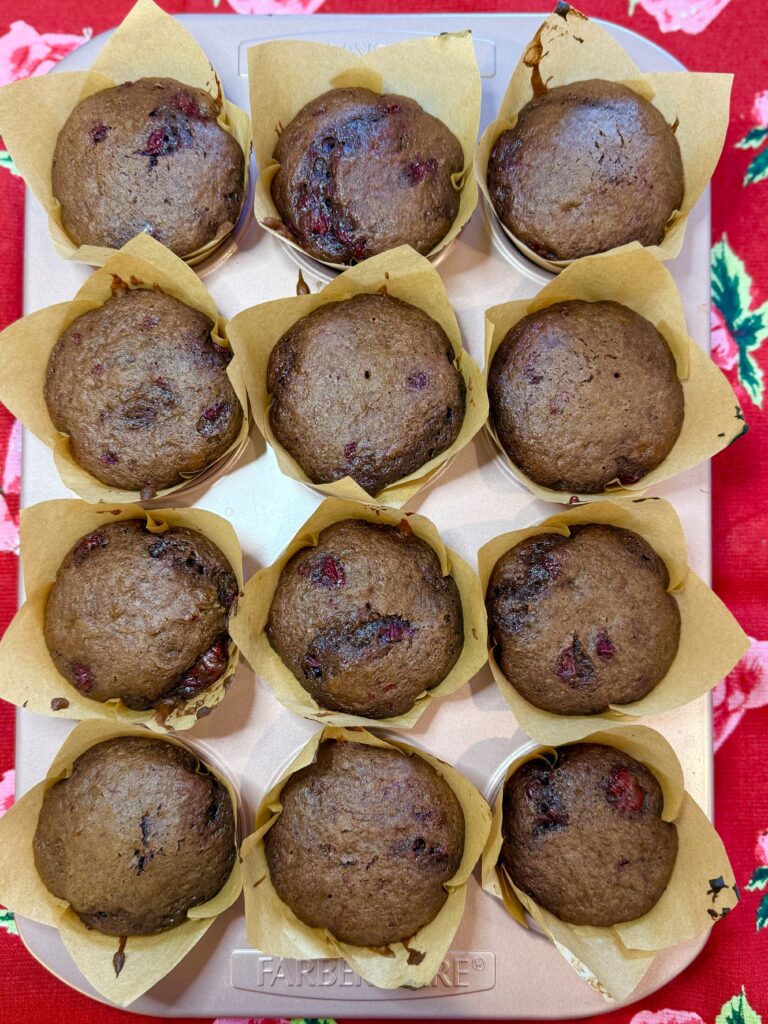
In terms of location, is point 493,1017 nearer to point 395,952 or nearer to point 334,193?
point 395,952

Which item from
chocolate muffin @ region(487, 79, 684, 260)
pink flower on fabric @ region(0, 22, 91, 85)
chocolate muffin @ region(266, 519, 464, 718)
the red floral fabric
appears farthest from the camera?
pink flower on fabric @ region(0, 22, 91, 85)

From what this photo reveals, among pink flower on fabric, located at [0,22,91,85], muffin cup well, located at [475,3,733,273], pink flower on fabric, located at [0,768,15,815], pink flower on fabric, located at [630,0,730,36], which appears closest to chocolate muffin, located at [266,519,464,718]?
muffin cup well, located at [475,3,733,273]

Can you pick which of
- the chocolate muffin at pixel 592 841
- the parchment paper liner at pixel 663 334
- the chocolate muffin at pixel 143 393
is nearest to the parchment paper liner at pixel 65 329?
the chocolate muffin at pixel 143 393

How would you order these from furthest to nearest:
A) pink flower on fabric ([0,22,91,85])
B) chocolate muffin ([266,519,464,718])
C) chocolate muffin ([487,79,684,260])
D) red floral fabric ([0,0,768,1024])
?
pink flower on fabric ([0,22,91,85]) < red floral fabric ([0,0,768,1024]) < chocolate muffin ([487,79,684,260]) < chocolate muffin ([266,519,464,718])

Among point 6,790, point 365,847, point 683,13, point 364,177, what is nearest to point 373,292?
point 364,177

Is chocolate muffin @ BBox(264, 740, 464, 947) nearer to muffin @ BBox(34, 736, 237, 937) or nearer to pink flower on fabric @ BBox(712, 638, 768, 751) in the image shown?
muffin @ BBox(34, 736, 237, 937)

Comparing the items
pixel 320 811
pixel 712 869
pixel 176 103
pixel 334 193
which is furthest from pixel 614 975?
pixel 176 103
